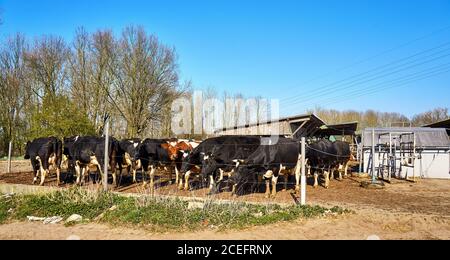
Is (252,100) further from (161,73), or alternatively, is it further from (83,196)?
(83,196)

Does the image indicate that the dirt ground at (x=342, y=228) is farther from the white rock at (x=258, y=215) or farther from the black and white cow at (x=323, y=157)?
the black and white cow at (x=323, y=157)

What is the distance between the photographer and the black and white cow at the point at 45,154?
14461 millimetres

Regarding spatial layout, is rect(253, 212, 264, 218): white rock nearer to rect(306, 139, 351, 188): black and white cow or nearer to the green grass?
the green grass

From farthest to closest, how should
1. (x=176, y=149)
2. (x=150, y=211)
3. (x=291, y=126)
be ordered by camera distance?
(x=291, y=126) → (x=176, y=149) → (x=150, y=211)

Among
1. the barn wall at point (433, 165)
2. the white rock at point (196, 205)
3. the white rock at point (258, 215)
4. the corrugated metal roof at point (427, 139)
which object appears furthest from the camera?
the corrugated metal roof at point (427, 139)

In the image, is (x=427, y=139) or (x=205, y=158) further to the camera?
(x=427, y=139)

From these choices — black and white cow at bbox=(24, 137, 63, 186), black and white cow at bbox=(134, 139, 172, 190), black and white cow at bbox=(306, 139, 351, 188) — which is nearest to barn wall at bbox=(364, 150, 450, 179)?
black and white cow at bbox=(306, 139, 351, 188)

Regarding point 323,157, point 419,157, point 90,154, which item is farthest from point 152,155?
point 419,157

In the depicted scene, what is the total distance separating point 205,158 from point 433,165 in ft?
48.1

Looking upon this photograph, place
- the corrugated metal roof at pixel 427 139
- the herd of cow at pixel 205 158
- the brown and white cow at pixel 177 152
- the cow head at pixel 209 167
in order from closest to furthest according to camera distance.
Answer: the herd of cow at pixel 205 158 < the cow head at pixel 209 167 < the brown and white cow at pixel 177 152 < the corrugated metal roof at pixel 427 139

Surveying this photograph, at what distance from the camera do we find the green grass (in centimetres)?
799

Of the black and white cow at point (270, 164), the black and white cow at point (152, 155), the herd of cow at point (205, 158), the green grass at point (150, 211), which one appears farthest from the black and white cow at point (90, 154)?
the black and white cow at point (270, 164)

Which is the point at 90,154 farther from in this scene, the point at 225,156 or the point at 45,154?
the point at 225,156

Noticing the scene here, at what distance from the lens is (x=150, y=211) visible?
8.68 meters
